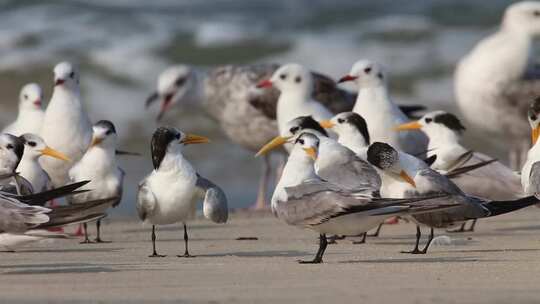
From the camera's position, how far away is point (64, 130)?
10.1 m

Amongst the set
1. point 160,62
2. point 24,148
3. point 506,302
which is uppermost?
point 160,62

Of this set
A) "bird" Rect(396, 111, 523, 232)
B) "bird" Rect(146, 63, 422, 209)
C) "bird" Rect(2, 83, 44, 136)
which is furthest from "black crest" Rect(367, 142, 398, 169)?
"bird" Rect(146, 63, 422, 209)

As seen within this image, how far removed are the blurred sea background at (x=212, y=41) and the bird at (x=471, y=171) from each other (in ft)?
20.5

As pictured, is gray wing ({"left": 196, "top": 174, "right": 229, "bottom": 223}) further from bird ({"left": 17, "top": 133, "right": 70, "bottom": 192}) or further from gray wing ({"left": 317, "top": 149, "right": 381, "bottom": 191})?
bird ({"left": 17, "top": 133, "right": 70, "bottom": 192})

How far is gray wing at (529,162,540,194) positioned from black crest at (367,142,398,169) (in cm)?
84

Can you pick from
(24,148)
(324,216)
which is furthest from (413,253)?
(24,148)

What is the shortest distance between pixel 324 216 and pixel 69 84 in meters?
4.26

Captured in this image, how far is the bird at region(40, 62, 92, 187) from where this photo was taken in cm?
981

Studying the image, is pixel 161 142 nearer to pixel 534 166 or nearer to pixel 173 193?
pixel 173 193

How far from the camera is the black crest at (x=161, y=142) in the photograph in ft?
25.3

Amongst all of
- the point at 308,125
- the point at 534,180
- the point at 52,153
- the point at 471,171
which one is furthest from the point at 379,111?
the point at 534,180

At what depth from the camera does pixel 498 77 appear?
12906mm

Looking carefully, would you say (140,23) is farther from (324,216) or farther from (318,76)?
(324,216)

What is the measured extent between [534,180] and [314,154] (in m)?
1.23
